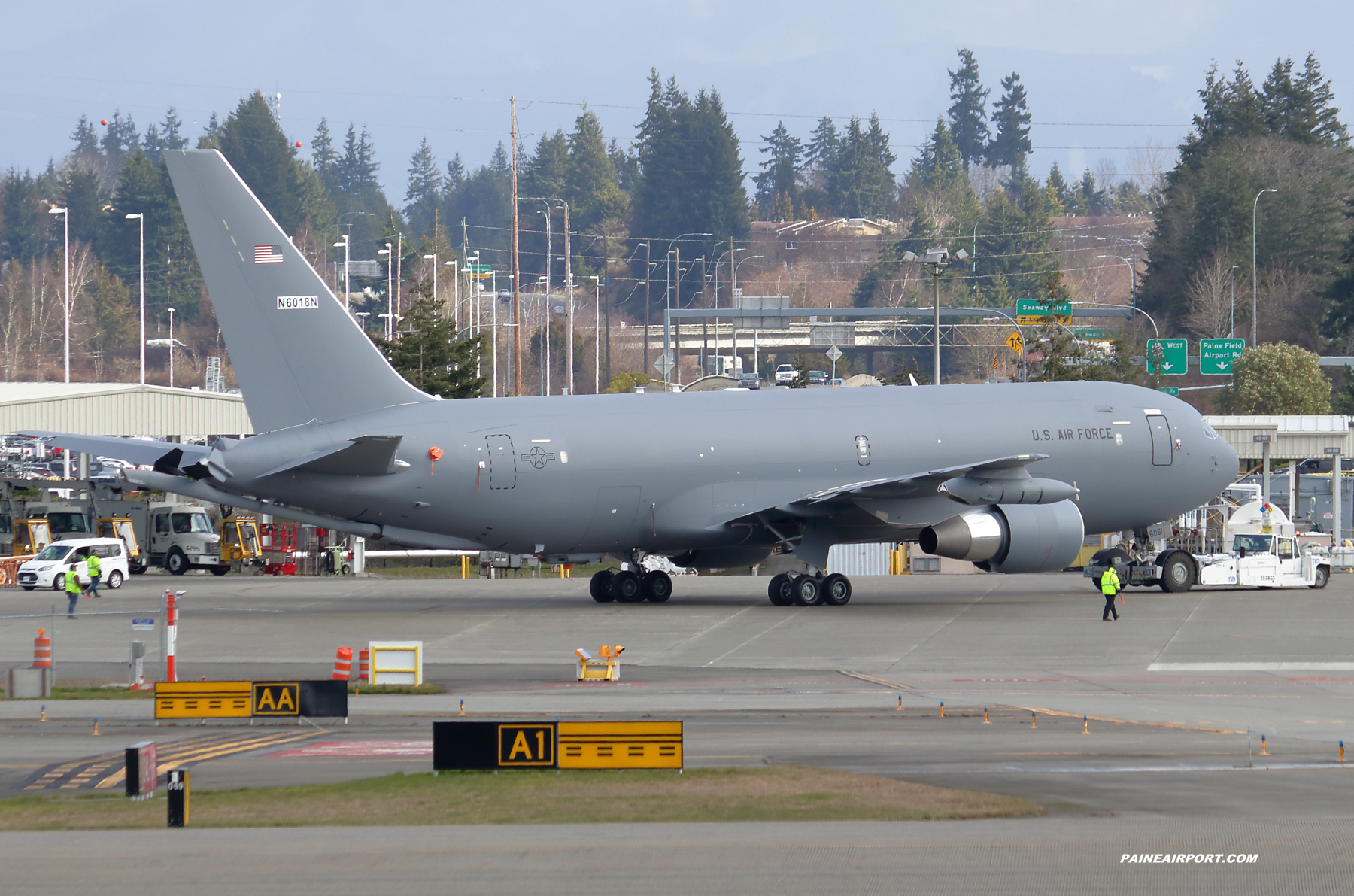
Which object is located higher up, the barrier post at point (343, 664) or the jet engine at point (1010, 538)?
the jet engine at point (1010, 538)

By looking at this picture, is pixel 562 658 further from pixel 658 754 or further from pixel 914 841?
pixel 914 841

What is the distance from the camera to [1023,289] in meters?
191

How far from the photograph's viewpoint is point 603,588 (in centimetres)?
3866

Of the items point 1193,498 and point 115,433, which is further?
point 115,433

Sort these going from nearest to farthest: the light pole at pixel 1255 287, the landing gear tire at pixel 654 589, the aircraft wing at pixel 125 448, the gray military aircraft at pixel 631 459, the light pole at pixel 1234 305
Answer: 1. the gray military aircraft at pixel 631 459
2. the aircraft wing at pixel 125 448
3. the landing gear tire at pixel 654 589
4. the light pole at pixel 1255 287
5. the light pole at pixel 1234 305

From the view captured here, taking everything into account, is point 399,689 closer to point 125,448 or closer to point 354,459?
point 354,459

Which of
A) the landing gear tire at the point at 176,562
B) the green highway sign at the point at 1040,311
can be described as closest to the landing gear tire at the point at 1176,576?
the landing gear tire at the point at 176,562

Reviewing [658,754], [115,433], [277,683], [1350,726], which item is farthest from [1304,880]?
[115,433]

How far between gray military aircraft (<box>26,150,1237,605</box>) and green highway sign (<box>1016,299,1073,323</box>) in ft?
137

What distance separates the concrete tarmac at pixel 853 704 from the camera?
13443 millimetres

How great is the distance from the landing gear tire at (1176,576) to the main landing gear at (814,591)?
987 centimetres

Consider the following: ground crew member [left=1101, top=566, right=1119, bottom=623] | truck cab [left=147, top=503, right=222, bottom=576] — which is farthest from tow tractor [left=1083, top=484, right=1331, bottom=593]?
truck cab [left=147, top=503, right=222, bottom=576]

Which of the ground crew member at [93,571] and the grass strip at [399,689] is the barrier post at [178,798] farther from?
the ground crew member at [93,571]

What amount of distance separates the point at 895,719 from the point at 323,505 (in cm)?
1739
